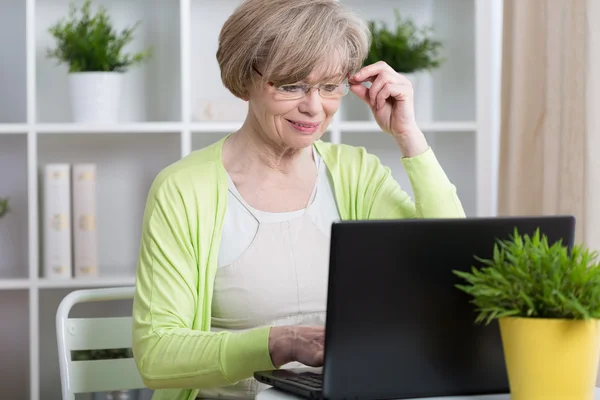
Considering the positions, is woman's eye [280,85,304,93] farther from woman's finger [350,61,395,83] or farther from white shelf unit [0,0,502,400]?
white shelf unit [0,0,502,400]

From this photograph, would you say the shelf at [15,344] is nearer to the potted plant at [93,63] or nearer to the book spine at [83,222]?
the book spine at [83,222]

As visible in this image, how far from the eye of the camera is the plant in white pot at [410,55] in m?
2.62

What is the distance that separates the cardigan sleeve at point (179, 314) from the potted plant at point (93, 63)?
3.31ft

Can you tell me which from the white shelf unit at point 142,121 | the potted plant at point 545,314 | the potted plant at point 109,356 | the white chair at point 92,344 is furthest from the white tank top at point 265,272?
the white shelf unit at point 142,121

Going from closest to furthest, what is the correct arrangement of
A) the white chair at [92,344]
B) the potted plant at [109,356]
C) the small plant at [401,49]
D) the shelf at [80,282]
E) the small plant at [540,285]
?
the small plant at [540,285], the white chair at [92,344], the potted plant at [109,356], the shelf at [80,282], the small plant at [401,49]

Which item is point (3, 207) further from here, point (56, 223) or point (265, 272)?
point (265, 272)

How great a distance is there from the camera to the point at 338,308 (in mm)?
1052

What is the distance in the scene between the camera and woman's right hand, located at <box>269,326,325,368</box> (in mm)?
1193

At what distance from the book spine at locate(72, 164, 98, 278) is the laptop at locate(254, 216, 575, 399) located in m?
1.54

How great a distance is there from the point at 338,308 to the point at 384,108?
0.67m

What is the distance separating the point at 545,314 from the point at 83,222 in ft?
5.97

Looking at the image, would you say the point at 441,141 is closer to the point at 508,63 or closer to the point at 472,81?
the point at 472,81

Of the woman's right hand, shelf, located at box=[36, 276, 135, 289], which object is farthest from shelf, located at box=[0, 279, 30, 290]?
the woman's right hand

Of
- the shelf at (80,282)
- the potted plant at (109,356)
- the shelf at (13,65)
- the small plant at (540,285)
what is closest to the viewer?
the small plant at (540,285)
